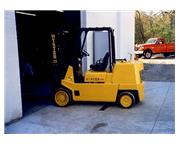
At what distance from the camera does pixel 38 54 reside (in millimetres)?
8688

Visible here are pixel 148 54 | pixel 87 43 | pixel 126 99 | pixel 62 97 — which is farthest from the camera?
pixel 148 54

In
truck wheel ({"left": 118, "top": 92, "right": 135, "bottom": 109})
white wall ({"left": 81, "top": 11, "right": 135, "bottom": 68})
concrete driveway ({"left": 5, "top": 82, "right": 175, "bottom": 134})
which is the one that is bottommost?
concrete driveway ({"left": 5, "top": 82, "right": 175, "bottom": 134})

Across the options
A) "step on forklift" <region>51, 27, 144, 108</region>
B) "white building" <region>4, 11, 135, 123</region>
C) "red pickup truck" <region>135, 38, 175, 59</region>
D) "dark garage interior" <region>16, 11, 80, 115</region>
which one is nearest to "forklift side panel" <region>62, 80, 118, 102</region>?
"step on forklift" <region>51, 27, 144, 108</region>

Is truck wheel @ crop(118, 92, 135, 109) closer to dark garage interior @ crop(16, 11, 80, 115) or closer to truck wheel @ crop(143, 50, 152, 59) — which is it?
dark garage interior @ crop(16, 11, 80, 115)

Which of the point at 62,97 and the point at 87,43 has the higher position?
the point at 87,43

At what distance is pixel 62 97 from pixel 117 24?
6278 millimetres

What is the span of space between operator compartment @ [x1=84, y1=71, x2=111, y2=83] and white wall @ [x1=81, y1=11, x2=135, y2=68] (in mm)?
2402

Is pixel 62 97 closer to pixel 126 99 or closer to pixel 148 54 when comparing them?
pixel 126 99

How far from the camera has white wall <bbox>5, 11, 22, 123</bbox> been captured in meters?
5.42

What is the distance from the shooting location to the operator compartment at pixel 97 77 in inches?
269

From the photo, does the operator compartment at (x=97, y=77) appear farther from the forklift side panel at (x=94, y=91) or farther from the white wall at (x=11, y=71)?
the white wall at (x=11, y=71)

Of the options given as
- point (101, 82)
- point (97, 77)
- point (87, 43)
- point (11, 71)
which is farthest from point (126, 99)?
point (87, 43)
